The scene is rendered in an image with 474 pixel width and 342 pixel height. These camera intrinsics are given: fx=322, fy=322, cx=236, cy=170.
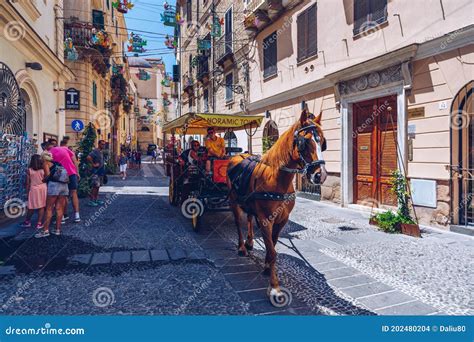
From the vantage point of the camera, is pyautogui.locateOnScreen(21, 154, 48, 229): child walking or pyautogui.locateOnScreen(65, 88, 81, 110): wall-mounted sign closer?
pyautogui.locateOnScreen(21, 154, 48, 229): child walking

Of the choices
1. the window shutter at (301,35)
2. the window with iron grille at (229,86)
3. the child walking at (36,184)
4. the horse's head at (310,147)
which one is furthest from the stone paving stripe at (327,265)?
the window with iron grille at (229,86)

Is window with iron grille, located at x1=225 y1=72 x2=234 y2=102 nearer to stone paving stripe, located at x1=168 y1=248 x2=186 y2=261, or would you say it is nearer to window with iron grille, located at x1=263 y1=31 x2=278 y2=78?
window with iron grille, located at x1=263 y1=31 x2=278 y2=78

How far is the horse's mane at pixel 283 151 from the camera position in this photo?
396 centimetres

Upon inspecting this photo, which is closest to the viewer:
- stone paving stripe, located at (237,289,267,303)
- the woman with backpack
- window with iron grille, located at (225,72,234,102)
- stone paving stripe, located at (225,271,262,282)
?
stone paving stripe, located at (237,289,267,303)

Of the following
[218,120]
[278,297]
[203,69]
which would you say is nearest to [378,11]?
[218,120]

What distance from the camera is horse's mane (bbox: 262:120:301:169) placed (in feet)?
13.0

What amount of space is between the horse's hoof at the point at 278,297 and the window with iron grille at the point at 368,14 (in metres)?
8.47

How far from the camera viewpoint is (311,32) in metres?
12.0

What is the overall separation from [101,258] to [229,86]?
50.8ft

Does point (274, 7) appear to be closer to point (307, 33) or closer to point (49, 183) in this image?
point (307, 33)

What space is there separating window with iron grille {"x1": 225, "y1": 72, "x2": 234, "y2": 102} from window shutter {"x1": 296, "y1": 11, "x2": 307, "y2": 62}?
6.85 m

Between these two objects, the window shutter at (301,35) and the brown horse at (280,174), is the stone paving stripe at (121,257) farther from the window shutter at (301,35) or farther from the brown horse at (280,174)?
the window shutter at (301,35)

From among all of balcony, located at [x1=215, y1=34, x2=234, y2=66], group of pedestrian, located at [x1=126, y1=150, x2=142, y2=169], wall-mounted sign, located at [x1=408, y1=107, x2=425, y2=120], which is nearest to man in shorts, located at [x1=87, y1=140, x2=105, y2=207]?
wall-mounted sign, located at [x1=408, y1=107, x2=425, y2=120]

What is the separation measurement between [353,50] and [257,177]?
7588 millimetres
